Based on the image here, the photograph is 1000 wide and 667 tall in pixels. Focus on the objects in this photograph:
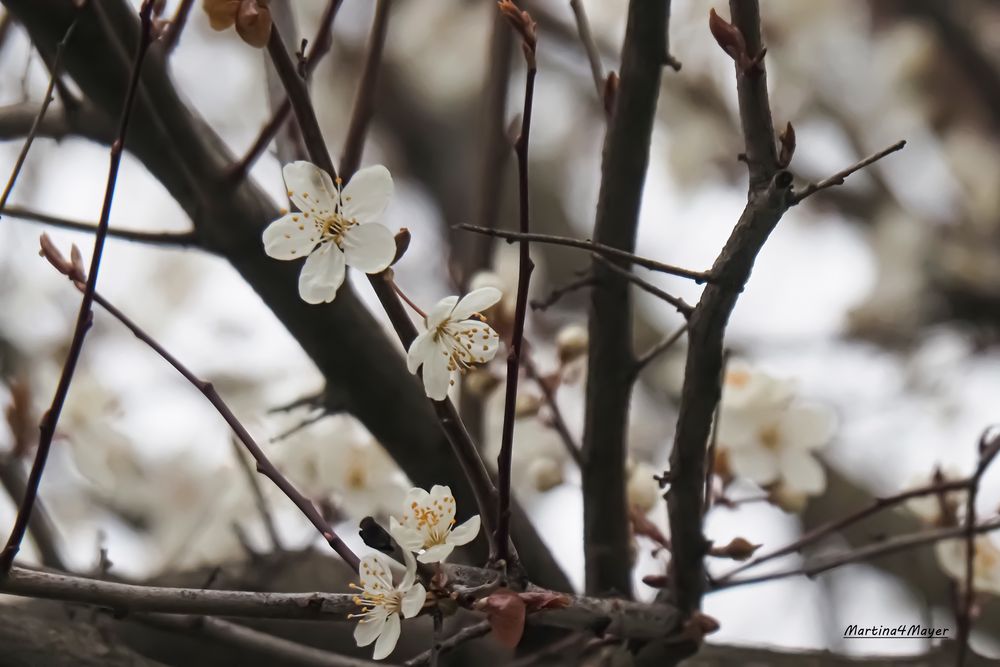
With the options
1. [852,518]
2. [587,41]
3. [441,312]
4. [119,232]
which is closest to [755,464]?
[852,518]

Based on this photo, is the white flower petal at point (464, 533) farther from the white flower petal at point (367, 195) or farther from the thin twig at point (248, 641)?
the thin twig at point (248, 641)

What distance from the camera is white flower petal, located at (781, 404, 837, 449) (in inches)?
47.5

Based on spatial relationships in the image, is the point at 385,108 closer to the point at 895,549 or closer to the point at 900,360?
the point at 900,360

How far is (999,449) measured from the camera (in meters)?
0.96

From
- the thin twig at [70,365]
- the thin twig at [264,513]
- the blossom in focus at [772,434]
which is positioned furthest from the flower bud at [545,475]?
the thin twig at [70,365]

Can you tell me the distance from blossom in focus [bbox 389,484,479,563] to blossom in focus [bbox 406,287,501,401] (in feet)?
0.24

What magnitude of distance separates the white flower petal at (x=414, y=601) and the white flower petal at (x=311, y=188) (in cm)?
26

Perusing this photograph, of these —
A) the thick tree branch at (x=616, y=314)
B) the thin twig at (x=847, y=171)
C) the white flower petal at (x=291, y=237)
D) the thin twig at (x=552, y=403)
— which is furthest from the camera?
the thin twig at (x=552, y=403)

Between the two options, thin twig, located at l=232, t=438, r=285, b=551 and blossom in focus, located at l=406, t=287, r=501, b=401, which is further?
thin twig, located at l=232, t=438, r=285, b=551

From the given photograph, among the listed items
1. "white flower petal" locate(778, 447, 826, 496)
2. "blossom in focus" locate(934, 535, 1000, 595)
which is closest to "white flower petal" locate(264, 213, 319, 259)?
"white flower petal" locate(778, 447, 826, 496)

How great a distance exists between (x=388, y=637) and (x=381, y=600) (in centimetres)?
3

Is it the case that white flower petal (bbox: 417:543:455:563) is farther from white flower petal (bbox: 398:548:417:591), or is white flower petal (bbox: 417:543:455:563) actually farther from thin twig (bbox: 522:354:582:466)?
thin twig (bbox: 522:354:582:466)

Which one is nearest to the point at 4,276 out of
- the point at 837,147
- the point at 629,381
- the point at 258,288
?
the point at 258,288

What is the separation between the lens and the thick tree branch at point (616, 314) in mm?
885
